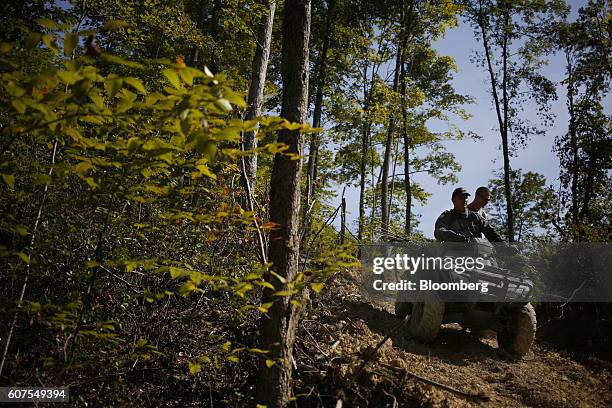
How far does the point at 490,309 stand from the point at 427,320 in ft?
3.49

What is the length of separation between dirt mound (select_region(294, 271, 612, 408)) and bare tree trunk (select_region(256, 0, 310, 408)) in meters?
0.33

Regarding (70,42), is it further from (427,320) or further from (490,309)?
(490,309)

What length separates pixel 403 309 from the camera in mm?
5809

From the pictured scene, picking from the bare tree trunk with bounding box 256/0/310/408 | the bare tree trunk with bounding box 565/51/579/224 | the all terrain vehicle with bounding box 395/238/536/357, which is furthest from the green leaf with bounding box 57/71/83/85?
the bare tree trunk with bounding box 565/51/579/224

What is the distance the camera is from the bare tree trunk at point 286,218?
254cm

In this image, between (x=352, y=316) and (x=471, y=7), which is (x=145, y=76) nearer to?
(x=352, y=316)

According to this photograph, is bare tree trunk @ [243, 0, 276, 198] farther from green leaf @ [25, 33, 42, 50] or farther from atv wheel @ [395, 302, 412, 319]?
green leaf @ [25, 33, 42, 50]

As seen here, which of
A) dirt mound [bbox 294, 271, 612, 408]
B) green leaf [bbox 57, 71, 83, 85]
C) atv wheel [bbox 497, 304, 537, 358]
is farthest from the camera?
atv wheel [bbox 497, 304, 537, 358]

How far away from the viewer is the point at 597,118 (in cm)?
1381

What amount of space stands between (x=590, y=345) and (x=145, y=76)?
11320 mm

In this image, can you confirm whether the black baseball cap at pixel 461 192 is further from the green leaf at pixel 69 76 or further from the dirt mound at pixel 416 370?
the green leaf at pixel 69 76

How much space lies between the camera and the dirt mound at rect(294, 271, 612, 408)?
124 inches

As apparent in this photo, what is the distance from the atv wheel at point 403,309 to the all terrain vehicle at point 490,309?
0.39 m

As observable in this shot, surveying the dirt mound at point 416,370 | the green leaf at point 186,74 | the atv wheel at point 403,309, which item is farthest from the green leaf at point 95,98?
the atv wheel at point 403,309
